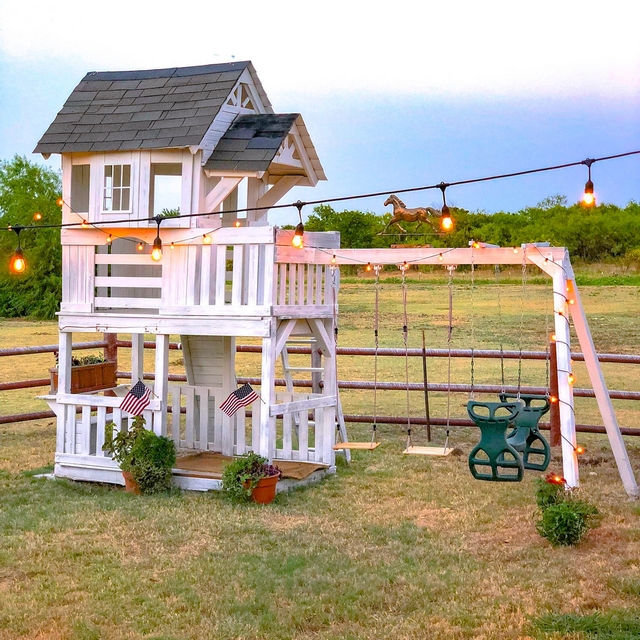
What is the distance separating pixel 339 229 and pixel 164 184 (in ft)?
73.5

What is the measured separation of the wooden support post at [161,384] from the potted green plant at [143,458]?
0.12 meters

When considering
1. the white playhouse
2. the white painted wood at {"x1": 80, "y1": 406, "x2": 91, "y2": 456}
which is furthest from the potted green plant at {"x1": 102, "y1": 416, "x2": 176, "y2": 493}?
the white painted wood at {"x1": 80, "y1": 406, "x2": 91, "y2": 456}

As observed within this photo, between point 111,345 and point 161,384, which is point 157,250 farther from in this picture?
point 111,345

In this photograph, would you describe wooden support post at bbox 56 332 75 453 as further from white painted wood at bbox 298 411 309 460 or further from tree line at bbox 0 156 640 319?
tree line at bbox 0 156 640 319

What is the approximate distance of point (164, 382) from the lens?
29.8ft

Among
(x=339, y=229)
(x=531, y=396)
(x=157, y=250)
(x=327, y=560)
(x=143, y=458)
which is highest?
(x=339, y=229)

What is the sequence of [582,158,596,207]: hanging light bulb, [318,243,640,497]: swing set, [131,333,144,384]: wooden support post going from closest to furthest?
[582,158,596,207]: hanging light bulb
[318,243,640,497]: swing set
[131,333,144,384]: wooden support post

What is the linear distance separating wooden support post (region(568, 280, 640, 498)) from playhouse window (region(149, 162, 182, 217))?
14.6 ft

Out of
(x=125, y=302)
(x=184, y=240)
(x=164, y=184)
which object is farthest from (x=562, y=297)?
(x=164, y=184)

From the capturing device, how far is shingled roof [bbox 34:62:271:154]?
9.02 m

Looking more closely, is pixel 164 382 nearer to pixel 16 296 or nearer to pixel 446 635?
pixel 446 635

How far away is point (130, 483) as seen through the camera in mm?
8758

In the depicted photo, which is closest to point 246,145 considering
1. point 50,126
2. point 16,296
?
point 50,126

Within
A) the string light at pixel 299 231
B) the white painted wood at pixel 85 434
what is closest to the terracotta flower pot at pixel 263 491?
the white painted wood at pixel 85 434
